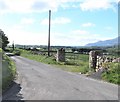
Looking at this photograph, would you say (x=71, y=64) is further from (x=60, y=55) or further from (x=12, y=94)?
(x=12, y=94)

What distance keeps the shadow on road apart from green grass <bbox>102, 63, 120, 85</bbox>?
6002 millimetres

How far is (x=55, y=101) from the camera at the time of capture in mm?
13344

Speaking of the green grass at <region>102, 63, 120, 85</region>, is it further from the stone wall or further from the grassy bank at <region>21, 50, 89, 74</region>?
the grassy bank at <region>21, 50, 89, 74</region>

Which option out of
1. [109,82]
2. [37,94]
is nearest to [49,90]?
[37,94]

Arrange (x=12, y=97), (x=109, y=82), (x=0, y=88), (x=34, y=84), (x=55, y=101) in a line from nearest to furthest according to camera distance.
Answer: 1. (x=55, y=101)
2. (x=12, y=97)
3. (x=0, y=88)
4. (x=34, y=84)
5. (x=109, y=82)

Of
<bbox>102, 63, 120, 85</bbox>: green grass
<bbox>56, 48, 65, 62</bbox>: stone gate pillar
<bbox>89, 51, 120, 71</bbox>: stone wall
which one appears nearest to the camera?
<bbox>102, 63, 120, 85</bbox>: green grass

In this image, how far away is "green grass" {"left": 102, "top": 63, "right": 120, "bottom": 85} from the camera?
66.7 feet

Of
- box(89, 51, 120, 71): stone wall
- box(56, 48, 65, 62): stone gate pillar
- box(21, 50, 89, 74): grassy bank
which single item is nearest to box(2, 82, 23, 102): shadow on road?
box(89, 51, 120, 71): stone wall

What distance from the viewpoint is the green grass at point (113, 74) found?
66.7 feet

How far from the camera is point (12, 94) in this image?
15.1 metres

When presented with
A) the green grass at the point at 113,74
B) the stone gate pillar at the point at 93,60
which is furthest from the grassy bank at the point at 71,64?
the green grass at the point at 113,74

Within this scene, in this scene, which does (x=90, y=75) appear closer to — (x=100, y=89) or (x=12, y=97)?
(x=100, y=89)

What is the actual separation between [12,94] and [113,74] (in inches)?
326

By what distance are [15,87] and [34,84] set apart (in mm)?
1574
